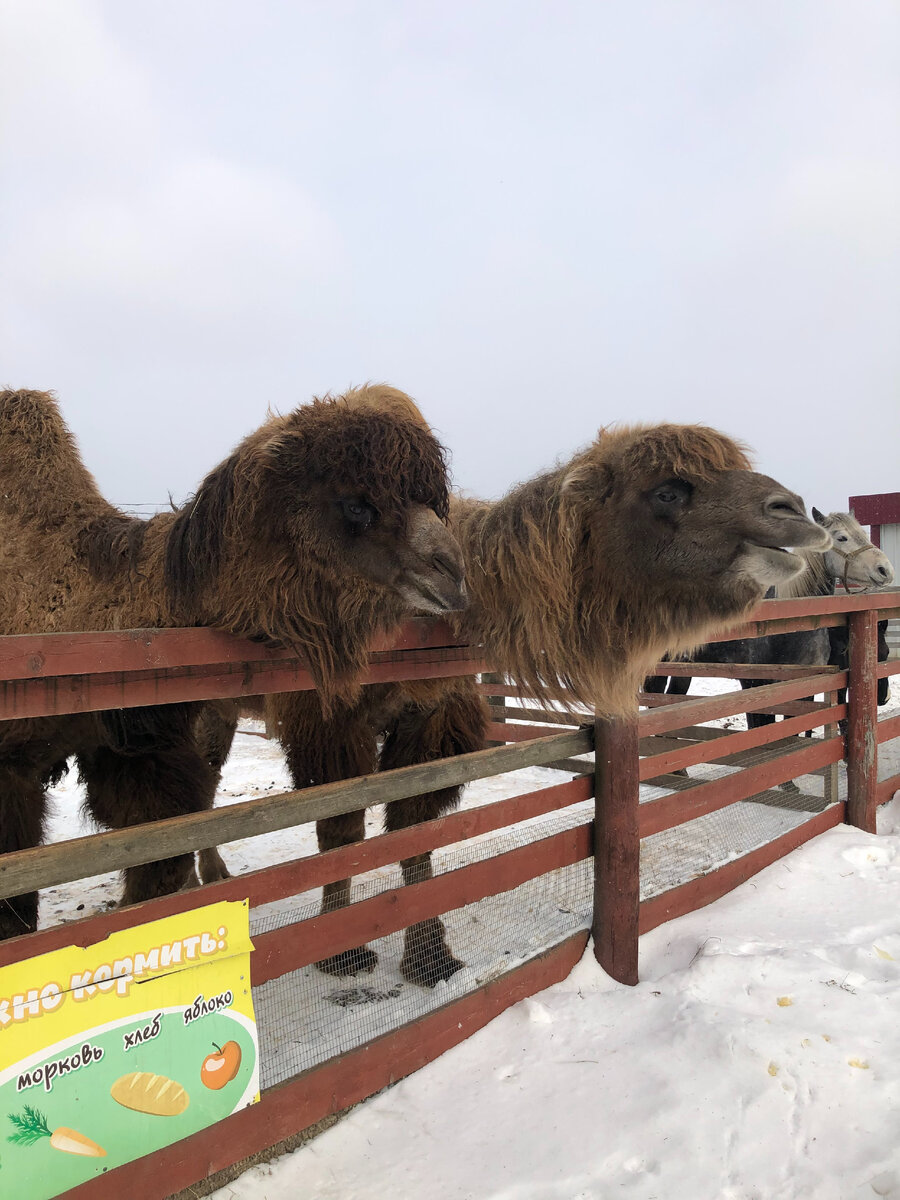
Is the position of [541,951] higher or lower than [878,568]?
lower

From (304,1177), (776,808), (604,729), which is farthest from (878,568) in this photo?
(304,1177)

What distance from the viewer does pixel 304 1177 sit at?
2387 millimetres

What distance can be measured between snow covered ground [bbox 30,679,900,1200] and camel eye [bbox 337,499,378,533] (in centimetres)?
132

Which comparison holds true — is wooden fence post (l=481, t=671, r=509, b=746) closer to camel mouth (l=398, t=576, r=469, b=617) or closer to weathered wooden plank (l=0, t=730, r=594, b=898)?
weathered wooden plank (l=0, t=730, r=594, b=898)

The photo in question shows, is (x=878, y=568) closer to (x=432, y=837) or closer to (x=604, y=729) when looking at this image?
(x=604, y=729)

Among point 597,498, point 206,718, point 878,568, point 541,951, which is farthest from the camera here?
point 878,568

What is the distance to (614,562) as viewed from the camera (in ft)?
9.43

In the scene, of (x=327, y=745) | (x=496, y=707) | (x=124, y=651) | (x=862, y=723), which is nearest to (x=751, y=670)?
(x=862, y=723)

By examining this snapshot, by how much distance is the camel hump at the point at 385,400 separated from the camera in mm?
2801

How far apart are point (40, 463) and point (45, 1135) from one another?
247cm

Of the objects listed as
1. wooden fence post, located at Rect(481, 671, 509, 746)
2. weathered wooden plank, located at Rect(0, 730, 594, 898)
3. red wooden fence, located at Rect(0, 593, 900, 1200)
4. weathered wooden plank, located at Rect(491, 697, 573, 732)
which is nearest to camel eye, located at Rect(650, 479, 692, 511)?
red wooden fence, located at Rect(0, 593, 900, 1200)

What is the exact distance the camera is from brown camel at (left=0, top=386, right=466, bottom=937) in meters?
2.50

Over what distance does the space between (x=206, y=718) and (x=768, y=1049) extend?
2.82 meters

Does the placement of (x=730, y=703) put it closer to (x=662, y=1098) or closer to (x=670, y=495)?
(x=670, y=495)
